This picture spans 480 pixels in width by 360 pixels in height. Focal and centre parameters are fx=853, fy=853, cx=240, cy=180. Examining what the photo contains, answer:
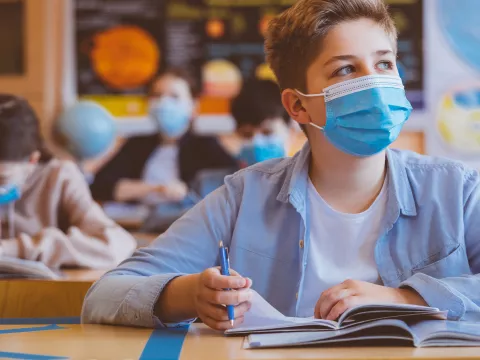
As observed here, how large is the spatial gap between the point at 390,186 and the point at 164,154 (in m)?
3.73

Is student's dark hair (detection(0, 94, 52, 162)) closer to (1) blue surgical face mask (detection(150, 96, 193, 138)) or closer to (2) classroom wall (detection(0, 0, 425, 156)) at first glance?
(1) blue surgical face mask (detection(150, 96, 193, 138))

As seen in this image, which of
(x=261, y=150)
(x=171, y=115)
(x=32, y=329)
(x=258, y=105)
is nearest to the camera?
(x=32, y=329)

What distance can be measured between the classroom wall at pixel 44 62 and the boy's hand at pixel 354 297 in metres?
4.40

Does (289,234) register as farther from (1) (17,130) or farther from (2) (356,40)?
(1) (17,130)

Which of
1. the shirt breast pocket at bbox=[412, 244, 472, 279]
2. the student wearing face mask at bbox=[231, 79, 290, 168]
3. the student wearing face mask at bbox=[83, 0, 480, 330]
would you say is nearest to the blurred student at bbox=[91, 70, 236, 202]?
the student wearing face mask at bbox=[231, 79, 290, 168]

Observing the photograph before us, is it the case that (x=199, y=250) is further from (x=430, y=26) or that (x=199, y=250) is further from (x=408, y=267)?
(x=430, y=26)

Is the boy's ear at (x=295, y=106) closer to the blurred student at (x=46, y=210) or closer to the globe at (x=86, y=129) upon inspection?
the blurred student at (x=46, y=210)

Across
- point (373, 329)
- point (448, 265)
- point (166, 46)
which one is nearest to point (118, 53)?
point (166, 46)

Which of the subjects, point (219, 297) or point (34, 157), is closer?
point (219, 297)

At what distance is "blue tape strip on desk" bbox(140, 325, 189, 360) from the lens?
1.05 m

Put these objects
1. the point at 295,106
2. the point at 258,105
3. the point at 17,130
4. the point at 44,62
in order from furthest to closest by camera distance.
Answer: the point at 44,62
the point at 258,105
the point at 17,130
the point at 295,106

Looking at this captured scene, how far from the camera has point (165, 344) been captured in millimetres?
1143

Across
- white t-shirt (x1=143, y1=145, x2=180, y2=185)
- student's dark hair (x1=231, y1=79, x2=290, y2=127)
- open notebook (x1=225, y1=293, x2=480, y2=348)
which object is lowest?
white t-shirt (x1=143, y1=145, x2=180, y2=185)

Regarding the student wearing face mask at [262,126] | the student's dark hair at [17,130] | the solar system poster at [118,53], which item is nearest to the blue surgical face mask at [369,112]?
the student's dark hair at [17,130]
